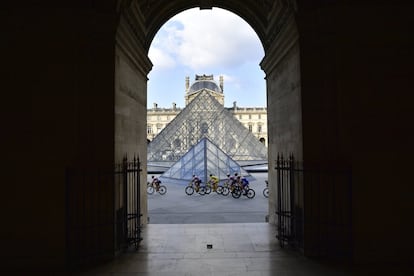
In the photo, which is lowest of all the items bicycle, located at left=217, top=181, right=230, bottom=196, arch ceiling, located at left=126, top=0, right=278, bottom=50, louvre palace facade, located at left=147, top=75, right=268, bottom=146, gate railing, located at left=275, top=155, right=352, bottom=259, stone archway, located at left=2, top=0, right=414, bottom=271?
bicycle, located at left=217, top=181, right=230, bottom=196

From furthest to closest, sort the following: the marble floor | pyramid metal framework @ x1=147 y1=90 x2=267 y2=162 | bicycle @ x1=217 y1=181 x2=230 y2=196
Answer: pyramid metal framework @ x1=147 y1=90 x2=267 y2=162 → bicycle @ x1=217 y1=181 x2=230 y2=196 → the marble floor

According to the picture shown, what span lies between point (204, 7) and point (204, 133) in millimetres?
28820

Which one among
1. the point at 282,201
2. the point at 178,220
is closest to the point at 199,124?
the point at 178,220

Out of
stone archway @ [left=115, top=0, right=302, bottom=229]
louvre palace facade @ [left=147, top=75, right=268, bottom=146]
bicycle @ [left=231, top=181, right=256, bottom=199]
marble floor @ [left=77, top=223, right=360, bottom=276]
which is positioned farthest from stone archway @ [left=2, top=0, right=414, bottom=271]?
louvre palace facade @ [left=147, top=75, right=268, bottom=146]

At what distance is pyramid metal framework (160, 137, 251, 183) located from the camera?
19297 mm

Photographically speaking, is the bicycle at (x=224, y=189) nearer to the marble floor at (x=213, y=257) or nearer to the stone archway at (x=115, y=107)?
the marble floor at (x=213, y=257)

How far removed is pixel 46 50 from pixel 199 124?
3122cm

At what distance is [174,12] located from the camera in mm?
7484

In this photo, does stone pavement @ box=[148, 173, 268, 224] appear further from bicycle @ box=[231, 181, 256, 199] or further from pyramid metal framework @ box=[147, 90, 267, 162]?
pyramid metal framework @ box=[147, 90, 267, 162]

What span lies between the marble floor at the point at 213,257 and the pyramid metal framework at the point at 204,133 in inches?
1064

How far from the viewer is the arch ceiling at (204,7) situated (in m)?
7.01

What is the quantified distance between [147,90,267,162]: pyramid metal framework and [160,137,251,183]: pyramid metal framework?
1217cm

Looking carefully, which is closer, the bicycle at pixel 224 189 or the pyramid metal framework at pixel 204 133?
the bicycle at pixel 224 189

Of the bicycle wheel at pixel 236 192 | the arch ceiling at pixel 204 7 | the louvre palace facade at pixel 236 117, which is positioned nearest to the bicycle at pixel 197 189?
the bicycle wheel at pixel 236 192
